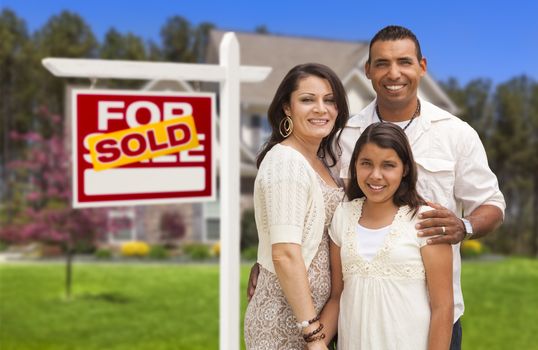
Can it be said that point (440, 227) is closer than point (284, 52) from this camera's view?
Yes

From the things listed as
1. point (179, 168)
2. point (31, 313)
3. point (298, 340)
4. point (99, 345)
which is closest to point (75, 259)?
point (31, 313)

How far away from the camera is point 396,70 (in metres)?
2.77

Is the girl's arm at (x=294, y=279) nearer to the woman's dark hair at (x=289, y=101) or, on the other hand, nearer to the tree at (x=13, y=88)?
the woman's dark hair at (x=289, y=101)

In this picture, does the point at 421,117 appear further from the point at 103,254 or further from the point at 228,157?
the point at 103,254

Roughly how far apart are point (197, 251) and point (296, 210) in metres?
16.7

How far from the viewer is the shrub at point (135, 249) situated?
19.3 meters

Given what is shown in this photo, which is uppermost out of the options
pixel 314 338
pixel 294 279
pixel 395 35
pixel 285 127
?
pixel 395 35

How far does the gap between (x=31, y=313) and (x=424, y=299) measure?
13.3m

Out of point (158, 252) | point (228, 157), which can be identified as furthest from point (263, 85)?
point (228, 157)

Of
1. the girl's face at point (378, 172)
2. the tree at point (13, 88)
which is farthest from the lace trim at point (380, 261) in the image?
the tree at point (13, 88)

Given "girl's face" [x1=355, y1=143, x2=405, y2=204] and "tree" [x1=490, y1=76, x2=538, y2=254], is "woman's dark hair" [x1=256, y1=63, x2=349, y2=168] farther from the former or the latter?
"tree" [x1=490, y1=76, x2=538, y2=254]

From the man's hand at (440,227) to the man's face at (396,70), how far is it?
51 cm

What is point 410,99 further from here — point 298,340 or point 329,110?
point 298,340

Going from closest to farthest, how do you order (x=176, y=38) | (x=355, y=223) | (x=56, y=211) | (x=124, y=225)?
(x=355, y=223), (x=56, y=211), (x=124, y=225), (x=176, y=38)
